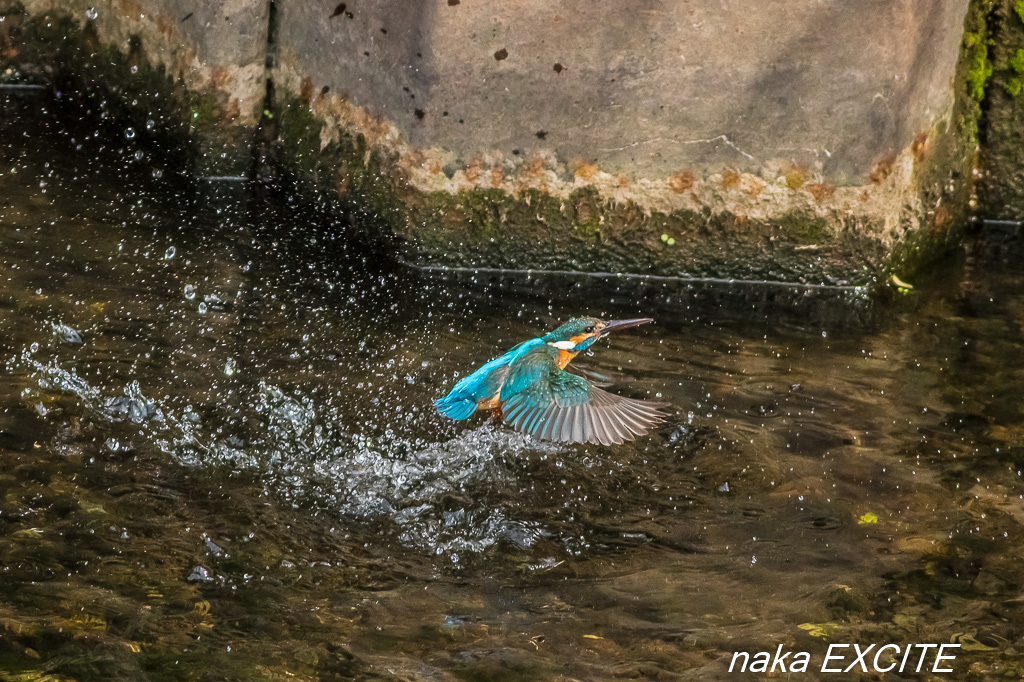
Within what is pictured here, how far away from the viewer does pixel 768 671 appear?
3025 millimetres

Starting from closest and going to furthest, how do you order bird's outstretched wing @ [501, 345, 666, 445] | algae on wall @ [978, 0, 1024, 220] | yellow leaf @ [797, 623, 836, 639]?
1. yellow leaf @ [797, 623, 836, 639]
2. bird's outstretched wing @ [501, 345, 666, 445]
3. algae on wall @ [978, 0, 1024, 220]

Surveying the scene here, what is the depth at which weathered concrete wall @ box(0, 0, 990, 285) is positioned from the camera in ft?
16.1

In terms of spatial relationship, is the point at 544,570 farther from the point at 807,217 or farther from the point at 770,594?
the point at 807,217

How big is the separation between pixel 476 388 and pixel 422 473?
0.36 meters

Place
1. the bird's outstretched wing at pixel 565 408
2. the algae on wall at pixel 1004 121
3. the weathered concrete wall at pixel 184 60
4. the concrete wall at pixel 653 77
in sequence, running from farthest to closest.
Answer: the algae on wall at pixel 1004 121 → the weathered concrete wall at pixel 184 60 → the concrete wall at pixel 653 77 → the bird's outstretched wing at pixel 565 408

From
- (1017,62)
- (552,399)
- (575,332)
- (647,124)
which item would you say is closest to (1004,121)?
(1017,62)

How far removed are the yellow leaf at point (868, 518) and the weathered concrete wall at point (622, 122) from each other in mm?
1853

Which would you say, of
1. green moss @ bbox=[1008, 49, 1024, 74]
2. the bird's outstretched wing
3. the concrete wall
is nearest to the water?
the bird's outstretched wing

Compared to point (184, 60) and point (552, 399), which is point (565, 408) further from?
point (184, 60)

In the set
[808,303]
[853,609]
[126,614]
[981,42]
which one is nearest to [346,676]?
[126,614]

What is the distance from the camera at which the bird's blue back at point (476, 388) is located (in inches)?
149

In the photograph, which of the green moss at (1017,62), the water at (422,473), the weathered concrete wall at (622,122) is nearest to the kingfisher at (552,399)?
the water at (422,473)

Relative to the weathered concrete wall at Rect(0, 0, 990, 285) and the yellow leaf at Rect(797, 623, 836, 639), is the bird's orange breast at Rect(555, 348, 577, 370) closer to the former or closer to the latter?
the yellow leaf at Rect(797, 623, 836, 639)

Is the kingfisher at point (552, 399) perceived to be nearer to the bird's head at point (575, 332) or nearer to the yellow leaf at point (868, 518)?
the bird's head at point (575, 332)
